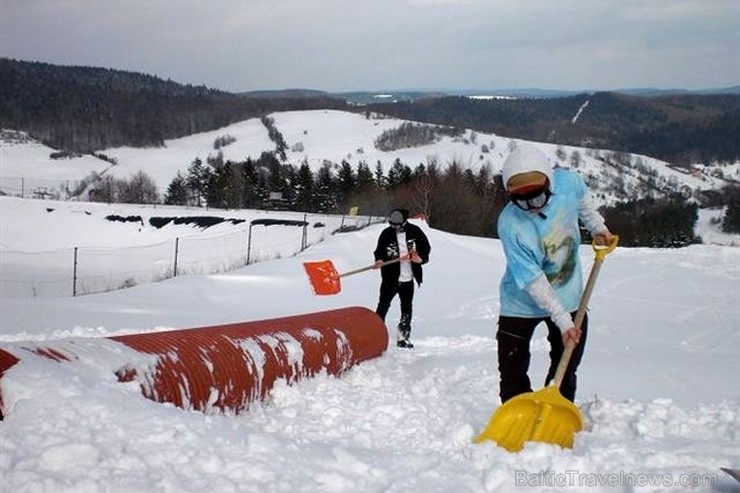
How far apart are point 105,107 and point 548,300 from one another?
543 feet

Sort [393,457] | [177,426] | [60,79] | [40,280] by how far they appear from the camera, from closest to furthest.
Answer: [177,426] → [393,457] → [40,280] → [60,79]

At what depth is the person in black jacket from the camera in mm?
8102

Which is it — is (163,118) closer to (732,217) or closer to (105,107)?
(105,107)

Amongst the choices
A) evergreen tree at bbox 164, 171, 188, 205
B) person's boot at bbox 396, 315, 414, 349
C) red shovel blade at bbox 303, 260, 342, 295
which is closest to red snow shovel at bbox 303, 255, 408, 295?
red shovel blade at bbox 303, 260, 342, 295

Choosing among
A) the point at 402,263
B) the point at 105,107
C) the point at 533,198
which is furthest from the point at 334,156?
the point at 533,198

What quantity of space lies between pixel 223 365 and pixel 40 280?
23.8 meters

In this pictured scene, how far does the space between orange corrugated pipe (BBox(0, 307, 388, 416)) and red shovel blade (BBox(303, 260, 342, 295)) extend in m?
3.71

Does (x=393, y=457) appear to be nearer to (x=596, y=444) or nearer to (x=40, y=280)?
(x=596, y=444)

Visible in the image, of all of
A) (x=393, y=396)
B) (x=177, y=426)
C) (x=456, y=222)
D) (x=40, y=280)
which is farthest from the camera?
(x=456, y=222)

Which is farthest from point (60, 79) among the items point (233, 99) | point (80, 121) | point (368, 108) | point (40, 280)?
point (40, 280)

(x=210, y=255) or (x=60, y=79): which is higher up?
(x=60, y=79)

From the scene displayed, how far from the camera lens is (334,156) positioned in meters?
130

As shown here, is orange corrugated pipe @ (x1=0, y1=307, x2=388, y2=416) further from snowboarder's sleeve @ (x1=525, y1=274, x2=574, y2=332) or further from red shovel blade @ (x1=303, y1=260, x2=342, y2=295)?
red shovel blade @ (x1=303, y1=260, x2=342, y2=295)

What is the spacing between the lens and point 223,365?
16.2ft
